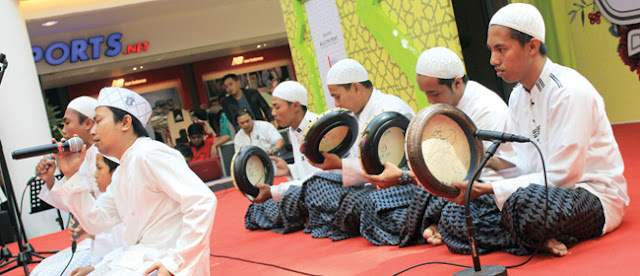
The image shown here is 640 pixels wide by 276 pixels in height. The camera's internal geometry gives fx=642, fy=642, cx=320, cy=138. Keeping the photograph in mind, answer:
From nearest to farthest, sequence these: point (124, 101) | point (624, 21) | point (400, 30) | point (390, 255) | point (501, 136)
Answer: point (501, 136), point (124, 101), point (390, 255), point (400, 30), point (624, 21)

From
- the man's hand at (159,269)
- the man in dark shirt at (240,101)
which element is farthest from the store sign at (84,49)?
the man's hand at (159,269)

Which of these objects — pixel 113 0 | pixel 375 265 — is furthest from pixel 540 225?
pixel 113 0

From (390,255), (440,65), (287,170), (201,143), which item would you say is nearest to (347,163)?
(390,255)

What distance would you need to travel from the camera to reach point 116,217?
3.50 m

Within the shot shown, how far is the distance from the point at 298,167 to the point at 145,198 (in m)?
3.01

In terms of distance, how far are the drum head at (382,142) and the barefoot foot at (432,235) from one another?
45cm

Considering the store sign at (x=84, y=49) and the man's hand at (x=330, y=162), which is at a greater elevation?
the store sign at (x=84, y=49)

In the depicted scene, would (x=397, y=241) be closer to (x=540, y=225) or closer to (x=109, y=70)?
(x=540, y=225)

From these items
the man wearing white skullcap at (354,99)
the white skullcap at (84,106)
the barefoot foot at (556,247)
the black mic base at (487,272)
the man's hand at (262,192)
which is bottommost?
the barefoot foot at (556,247)

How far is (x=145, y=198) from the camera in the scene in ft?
9.66

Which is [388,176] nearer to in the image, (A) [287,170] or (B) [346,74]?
(B) [346,74]

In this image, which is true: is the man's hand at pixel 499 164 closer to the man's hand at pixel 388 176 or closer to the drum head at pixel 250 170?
the man's hand at pixel 388 176

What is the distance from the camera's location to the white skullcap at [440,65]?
12.1 feet

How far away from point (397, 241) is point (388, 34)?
3.18 meters
